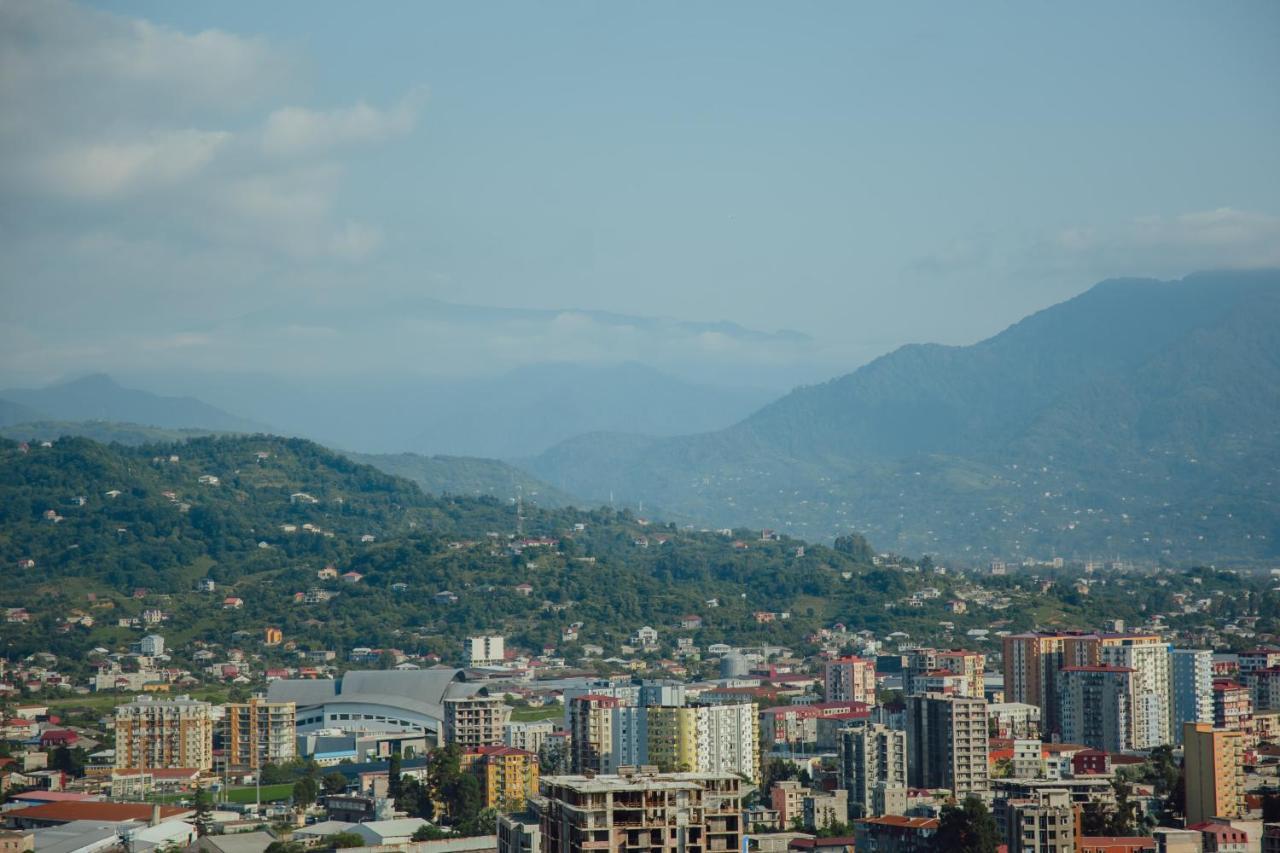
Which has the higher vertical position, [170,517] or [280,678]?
[170,517]

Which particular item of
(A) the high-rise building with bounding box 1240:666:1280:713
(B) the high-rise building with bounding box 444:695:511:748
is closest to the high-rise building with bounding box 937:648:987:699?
(A) the high-rise building with bounding box 1240:666:1280:713

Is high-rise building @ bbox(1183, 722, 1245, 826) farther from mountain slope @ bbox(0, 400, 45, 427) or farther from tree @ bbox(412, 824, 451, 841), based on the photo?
mountain slope @ bbox(0, 400, 45, 427)

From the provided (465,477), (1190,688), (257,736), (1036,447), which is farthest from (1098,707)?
(1036,447)

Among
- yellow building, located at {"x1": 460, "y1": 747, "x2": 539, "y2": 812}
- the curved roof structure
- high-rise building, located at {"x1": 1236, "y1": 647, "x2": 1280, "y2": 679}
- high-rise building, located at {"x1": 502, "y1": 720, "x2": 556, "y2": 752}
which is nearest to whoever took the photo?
yellow building, located at {"x1": 460, "y1": 747, "x2": 539, "y2": 812}

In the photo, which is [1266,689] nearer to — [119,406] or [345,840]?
[345,840]

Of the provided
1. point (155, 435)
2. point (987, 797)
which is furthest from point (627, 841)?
point (155, 435)

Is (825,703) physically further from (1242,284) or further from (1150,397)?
(1242,284)
